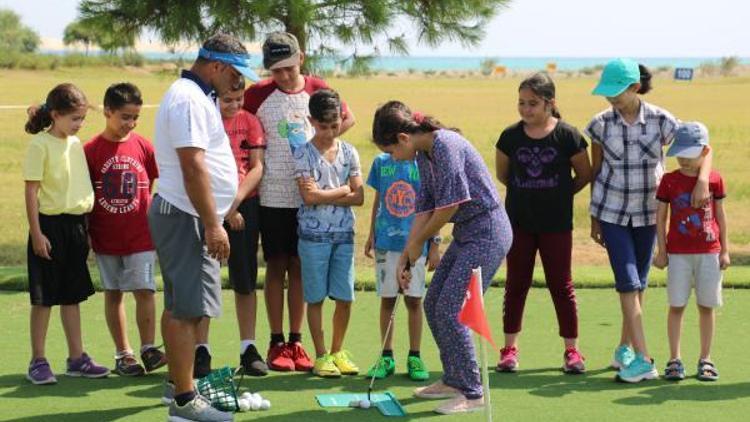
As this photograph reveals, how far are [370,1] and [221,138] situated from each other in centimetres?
663

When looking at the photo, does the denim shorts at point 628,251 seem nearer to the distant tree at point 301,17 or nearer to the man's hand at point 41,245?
the man's hand at point 41,245

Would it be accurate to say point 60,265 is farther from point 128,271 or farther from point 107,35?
A: point 107,35

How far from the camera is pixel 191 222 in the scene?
5590 mm

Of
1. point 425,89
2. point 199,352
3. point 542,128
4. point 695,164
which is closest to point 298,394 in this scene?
point 199,352

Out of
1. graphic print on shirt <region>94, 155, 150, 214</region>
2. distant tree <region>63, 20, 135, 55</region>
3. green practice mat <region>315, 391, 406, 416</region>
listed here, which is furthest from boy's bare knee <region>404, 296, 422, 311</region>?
distant tree <region>63, 20, 135, 55</region>

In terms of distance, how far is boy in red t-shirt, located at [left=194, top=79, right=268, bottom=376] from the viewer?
21.8ft

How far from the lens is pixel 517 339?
733 cm

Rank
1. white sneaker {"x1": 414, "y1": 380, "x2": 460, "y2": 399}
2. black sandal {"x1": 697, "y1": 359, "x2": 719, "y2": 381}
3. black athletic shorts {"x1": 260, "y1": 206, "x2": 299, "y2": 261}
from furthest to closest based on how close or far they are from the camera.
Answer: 1. black athletic shorts {"x1": 260, "y1": 206, "x2": 299, "y2": 261}
2. black sandal {"x1": 697, "y1": 359, "x2": 719, "y2": 381}
3. white sneaker {"x1": 414, "y1": 380, "x2": 460, "y2": 399}

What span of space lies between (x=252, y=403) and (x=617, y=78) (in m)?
2.43

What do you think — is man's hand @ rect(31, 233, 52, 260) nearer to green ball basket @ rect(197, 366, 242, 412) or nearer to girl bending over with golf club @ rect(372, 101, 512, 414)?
green ball basket @ rect(197, 366, 242, 412)

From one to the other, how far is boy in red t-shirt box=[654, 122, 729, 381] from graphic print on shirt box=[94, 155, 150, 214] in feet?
8.68

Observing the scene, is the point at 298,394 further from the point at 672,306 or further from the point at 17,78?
the point at 17,78

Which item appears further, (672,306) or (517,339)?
(517,339)

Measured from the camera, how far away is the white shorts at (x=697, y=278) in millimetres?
6598
